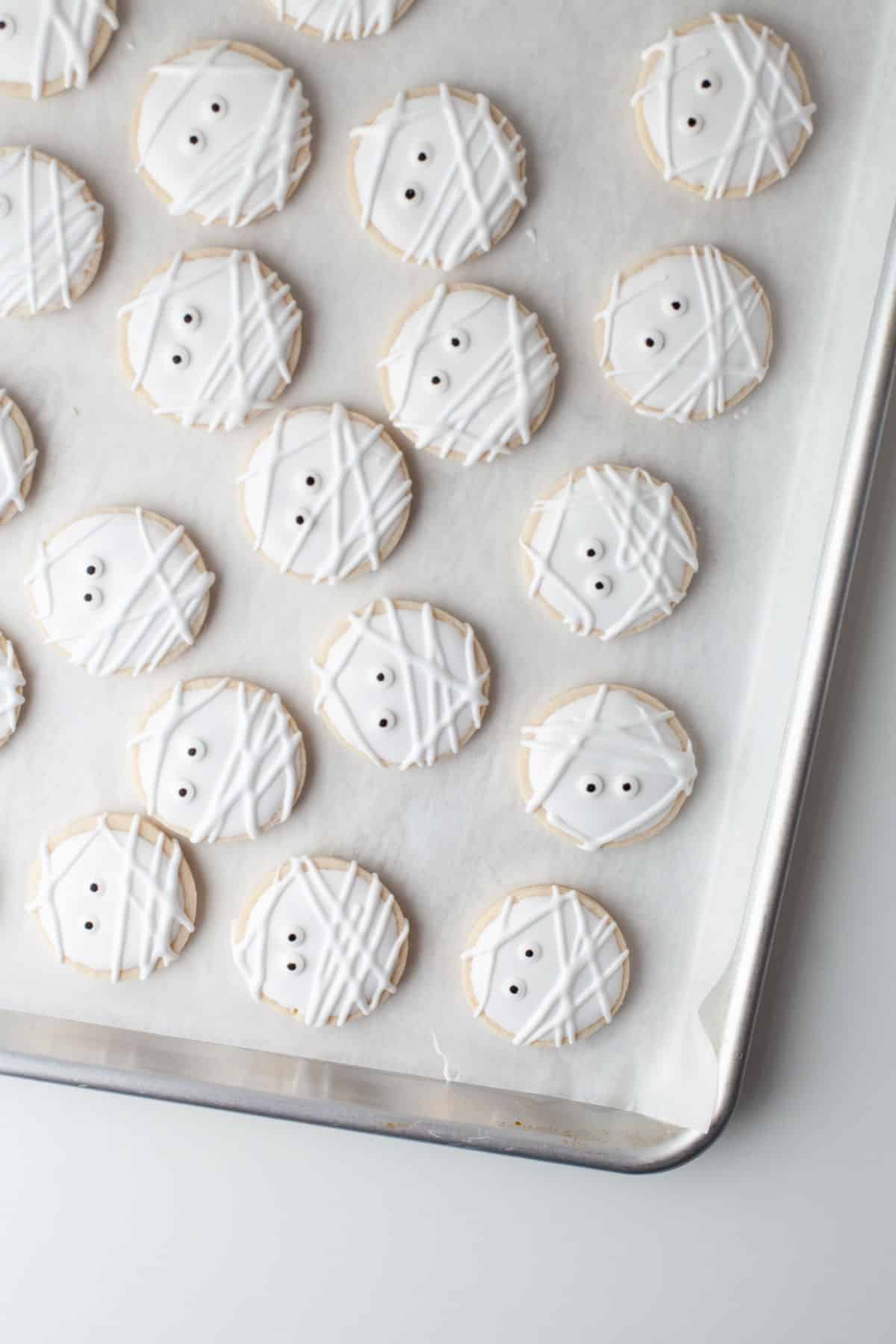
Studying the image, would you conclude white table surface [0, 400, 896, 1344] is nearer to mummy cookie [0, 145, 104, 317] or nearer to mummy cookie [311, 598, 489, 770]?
mummy cookie [311, 598, 489, 770]

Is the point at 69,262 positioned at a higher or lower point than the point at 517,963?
higher

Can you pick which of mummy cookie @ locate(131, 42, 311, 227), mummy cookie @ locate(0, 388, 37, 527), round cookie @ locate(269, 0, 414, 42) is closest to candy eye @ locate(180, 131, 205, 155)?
mummy cookie @ locate(131, 42, 311, 227)

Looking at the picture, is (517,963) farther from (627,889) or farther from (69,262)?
(69,262)

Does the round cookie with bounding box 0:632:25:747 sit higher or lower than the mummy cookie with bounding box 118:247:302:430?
lower

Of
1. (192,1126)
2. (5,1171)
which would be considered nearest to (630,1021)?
(192,1126)

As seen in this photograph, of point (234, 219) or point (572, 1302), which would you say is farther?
point (572, 1302)

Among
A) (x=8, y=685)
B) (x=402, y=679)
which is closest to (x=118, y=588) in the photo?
(x=8, y=685)

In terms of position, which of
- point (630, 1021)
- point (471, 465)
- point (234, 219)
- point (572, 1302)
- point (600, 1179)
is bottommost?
point (572, 1302)
